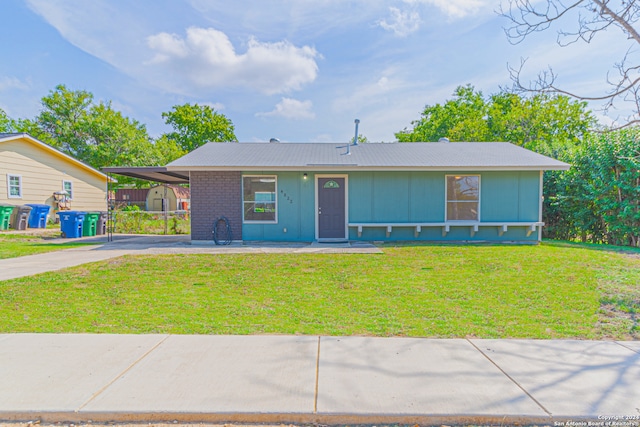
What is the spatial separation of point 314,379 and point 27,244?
41.6ft

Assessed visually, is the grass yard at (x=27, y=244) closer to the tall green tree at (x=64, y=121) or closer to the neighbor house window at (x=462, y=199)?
the neighbor house window at (x=462, y=199)

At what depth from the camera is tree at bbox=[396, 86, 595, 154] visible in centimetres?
2231

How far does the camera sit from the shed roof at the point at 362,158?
10.5 meters

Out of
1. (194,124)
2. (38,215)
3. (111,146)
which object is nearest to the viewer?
(38,215)

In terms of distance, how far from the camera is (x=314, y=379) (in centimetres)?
270

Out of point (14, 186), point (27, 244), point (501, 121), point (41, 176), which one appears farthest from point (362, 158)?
point (501, 121)

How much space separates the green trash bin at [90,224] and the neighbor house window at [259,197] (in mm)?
7485

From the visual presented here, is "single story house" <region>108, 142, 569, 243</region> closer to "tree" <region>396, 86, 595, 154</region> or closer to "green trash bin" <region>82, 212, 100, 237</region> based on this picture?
"green trash bin" <region>82, 212, 100, 237</region>

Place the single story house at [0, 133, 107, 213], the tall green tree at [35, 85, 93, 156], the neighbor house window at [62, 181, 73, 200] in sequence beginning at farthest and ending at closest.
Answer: the tall green tree at [35, 85, 93, 156] → the neighbor house window at [62, 181, 73, 200] → the single story house at [0, 133, 107, 213]

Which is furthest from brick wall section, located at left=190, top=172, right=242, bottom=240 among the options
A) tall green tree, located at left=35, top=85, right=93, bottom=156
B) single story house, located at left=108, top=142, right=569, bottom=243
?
tall green tree, located at left=35, top=85, right=93, bottom=156

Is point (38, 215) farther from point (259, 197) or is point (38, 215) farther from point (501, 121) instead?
point (501, 121)

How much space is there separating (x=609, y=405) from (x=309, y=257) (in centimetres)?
632

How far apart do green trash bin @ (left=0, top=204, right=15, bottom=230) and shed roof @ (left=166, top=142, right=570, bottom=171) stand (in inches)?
347

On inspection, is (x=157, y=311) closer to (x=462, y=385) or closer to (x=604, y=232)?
(x=462, y=385)
